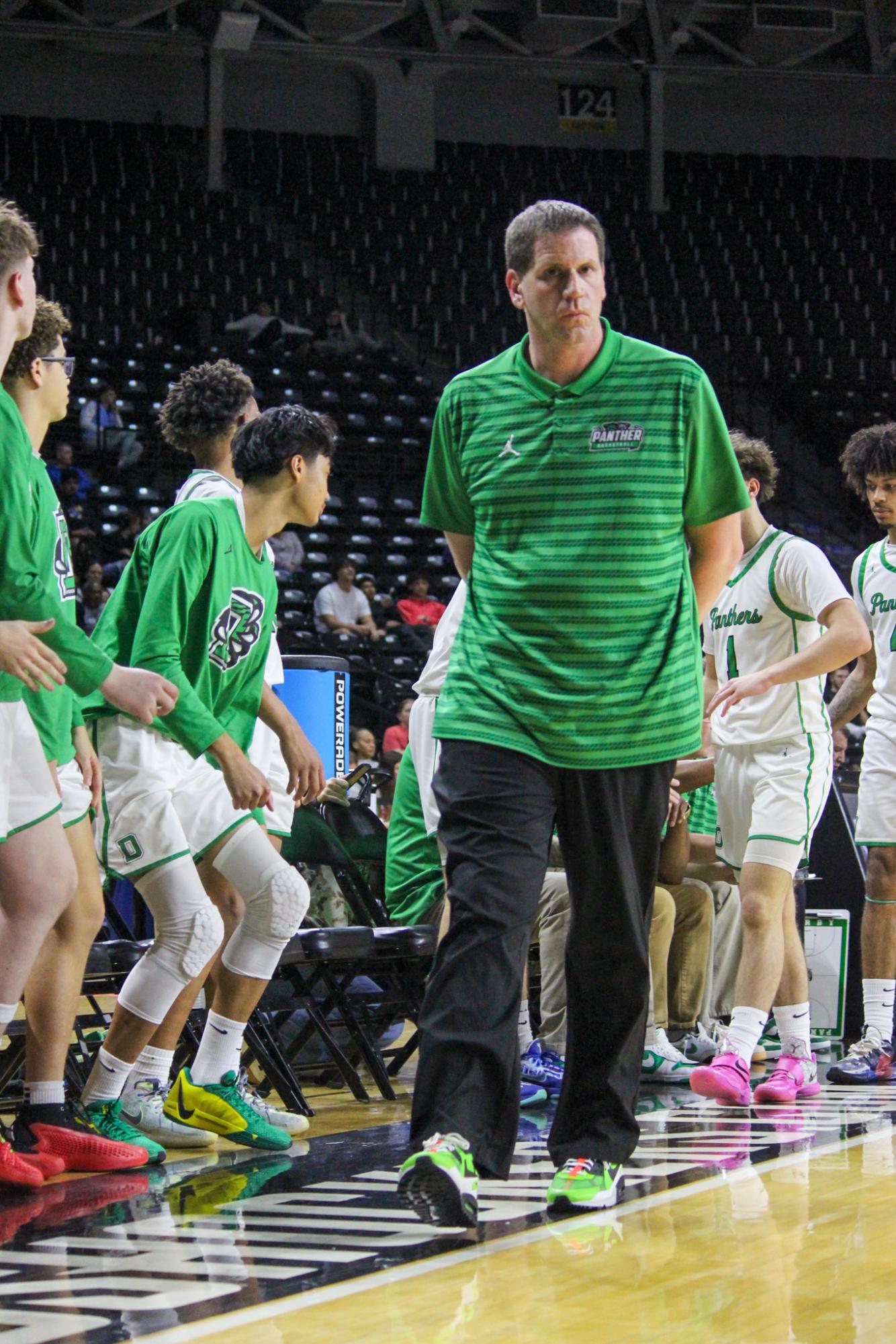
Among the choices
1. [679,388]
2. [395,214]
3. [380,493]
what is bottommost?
[679,388]

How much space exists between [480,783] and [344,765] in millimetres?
3867

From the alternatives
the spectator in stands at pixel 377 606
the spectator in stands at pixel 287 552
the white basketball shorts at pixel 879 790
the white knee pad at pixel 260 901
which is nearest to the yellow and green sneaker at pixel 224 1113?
the white knee pad at pixel 260 901

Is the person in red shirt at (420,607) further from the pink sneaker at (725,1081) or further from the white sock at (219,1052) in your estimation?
the white sock at (219,1052)

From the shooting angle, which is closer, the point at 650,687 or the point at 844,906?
the point at 650,687

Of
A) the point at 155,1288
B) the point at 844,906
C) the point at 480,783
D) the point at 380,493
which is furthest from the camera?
the point at 380,493

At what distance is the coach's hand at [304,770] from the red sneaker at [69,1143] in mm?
887

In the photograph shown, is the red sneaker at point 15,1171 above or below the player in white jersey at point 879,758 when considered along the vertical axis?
below

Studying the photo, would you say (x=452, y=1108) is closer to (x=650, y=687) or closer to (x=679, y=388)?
(x=650, y=687)

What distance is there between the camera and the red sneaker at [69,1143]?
3.39m

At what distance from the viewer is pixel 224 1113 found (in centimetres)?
377

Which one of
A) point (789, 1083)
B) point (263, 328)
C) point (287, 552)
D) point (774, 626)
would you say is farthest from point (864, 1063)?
point (263, 328)

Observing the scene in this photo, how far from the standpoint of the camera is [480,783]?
9.21ft

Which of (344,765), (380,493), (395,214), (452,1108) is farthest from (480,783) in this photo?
(395,214)

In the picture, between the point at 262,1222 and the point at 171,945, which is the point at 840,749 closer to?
the point at 171,945
